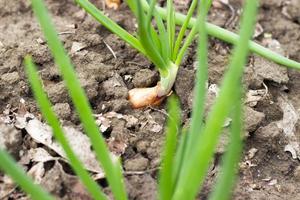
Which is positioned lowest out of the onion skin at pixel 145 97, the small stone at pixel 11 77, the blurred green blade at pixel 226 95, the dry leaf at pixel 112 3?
the onion skin at pixel 145 97

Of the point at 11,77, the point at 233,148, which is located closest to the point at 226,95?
the point at 233,148

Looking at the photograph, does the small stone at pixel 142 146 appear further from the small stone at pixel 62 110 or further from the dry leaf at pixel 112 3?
the dry leaf at pixel 112 3

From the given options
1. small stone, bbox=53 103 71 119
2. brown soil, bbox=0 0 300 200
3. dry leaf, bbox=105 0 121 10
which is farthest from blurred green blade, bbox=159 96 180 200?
dry leaf, bbox=105 0 121 10

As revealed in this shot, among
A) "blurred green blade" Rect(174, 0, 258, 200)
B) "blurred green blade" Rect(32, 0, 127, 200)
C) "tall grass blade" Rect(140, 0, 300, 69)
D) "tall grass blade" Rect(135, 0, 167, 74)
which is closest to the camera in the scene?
"blurred green blade" Rect(174, 0, 258, 200)

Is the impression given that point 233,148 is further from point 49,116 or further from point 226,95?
point 49,116

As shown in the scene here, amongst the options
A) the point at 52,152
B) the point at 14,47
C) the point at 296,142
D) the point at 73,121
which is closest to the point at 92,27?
the point at 14,47

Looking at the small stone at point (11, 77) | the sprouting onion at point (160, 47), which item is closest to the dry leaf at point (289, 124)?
the sprouting onion at point (160, 47)

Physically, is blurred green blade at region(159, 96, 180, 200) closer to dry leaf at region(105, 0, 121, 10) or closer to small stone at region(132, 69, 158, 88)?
small stone at region(132, 69, 158, 88)
